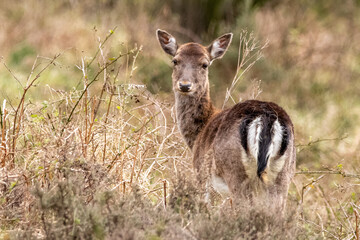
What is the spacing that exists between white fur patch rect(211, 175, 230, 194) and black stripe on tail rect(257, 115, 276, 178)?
57cm

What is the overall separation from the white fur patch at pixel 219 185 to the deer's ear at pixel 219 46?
2.04 m

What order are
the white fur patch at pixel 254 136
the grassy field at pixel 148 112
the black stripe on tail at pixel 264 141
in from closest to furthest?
the grassy field at pixel 148 112 → the black stripe on tail at pixel 264 141 → the white fur patch at pixel 254 136

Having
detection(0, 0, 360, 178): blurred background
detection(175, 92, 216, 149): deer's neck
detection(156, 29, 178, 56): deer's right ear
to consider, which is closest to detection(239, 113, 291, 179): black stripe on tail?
detection(175, 92, 216, 149): deer's neck

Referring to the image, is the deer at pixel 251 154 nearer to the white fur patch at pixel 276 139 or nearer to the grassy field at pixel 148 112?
the white fur patch at pixel 276 139

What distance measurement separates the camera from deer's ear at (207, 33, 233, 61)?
6.99m

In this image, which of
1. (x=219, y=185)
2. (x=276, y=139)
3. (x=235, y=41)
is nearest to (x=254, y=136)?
(x=276, y=139)

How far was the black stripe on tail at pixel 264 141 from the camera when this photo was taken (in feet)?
15.1

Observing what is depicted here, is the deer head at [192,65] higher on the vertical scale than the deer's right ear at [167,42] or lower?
lower

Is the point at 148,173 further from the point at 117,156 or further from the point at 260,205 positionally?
the point at 260,205

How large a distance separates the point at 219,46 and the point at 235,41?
449 centimetres

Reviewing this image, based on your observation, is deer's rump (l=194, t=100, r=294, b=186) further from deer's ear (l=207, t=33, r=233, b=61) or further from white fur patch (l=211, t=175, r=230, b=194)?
deer's ear (l=207, t=33, r=233, b=61)

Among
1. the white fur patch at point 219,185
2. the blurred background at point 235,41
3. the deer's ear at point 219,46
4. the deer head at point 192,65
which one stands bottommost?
the white fur patch at point 219,185

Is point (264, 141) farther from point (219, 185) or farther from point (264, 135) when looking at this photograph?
point (219, 185)

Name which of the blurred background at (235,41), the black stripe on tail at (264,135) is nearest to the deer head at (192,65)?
the black stripe on tail at (264,135)
